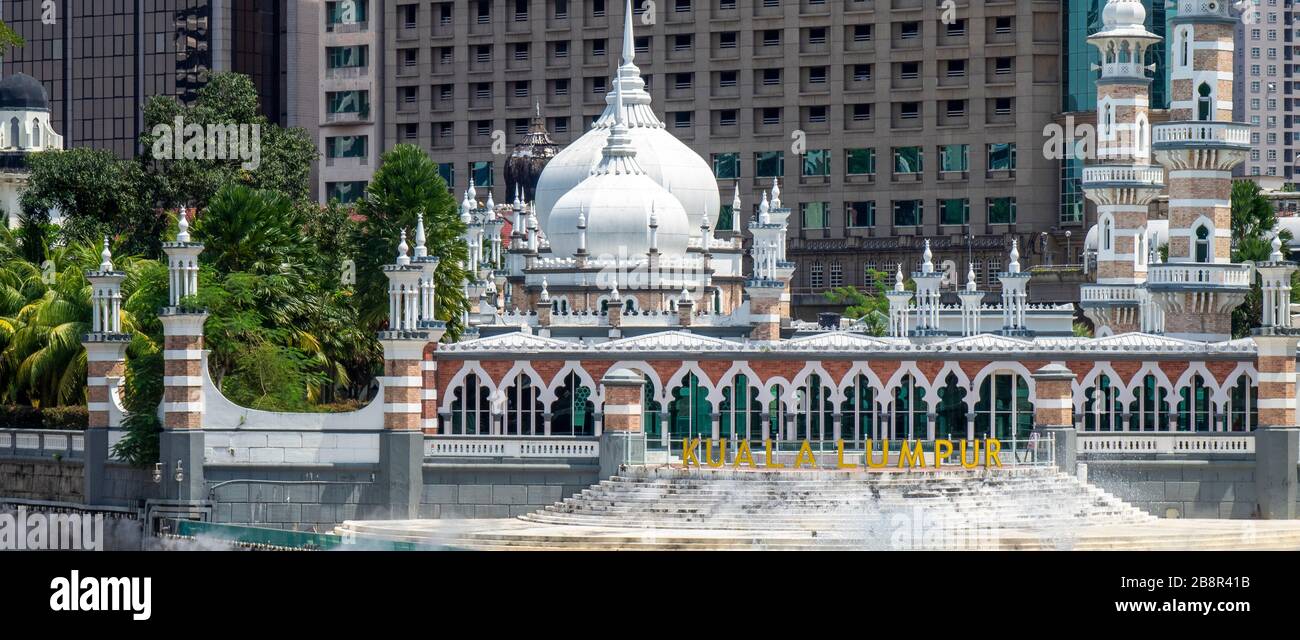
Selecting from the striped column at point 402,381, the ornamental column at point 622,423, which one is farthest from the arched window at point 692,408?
the striped column at point 402,381

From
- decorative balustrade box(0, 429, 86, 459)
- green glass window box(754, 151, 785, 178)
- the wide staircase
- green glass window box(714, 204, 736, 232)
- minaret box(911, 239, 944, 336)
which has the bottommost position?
the wide staircase

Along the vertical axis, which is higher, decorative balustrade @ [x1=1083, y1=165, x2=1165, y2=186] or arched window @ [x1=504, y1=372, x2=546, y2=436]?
decorative balustrade @ [x1=1083, y1=165, x2=1165, y2=186]

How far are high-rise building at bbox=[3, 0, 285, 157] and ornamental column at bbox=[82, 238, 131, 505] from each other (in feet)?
318

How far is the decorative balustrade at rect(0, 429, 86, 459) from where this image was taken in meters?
72.8

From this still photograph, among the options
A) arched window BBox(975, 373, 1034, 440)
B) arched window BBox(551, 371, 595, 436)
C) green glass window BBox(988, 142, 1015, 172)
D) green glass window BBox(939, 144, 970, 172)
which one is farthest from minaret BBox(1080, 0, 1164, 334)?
green glass window BBox(939, 144, 970, 172)

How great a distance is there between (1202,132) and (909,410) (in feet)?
65.5

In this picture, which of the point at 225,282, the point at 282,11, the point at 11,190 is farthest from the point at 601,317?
the point at 282,11

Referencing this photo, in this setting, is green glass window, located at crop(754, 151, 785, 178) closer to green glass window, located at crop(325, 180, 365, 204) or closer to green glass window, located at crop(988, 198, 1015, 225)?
green glass window, located at crop(988, 198, 1015, 225)

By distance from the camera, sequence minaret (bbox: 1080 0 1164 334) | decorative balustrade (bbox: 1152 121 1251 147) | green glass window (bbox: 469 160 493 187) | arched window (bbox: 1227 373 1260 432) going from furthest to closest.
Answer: green glass window (bbox: 469 160 493 187), minaret (bbox: 1080 0 1164 334), decorative balustrade (bbox: 1152 121 1251 147), arched window (bbox: 1227 373 1260 432)

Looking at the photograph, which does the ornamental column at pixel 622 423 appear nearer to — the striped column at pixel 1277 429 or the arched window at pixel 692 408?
the arched window at pixel 692 408

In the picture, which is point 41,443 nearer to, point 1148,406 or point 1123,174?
point 1148,406

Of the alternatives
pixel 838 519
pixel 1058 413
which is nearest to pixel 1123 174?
pixel 1058 413

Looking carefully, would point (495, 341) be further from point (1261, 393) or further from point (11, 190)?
point (11, 190)

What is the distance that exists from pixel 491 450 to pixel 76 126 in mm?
116521
